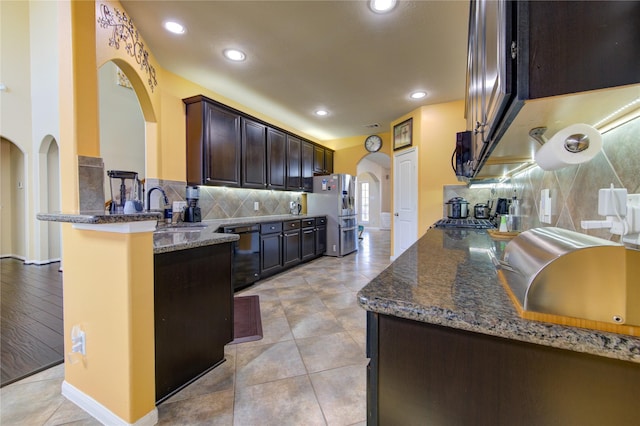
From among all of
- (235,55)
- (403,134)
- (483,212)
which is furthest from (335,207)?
(235,55)

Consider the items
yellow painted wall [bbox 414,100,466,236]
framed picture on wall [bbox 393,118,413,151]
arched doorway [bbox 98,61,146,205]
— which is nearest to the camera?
yellow painted wall [bbox 414,100,466,236]

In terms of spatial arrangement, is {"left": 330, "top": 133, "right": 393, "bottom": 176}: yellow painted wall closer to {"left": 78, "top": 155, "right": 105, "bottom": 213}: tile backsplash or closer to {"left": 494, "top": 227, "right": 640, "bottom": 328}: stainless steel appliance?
{"left": 78, "top": 155, "right": 105, "bottom": 213}: tile backsplash

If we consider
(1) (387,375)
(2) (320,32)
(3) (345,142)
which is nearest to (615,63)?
(1) (387,375)

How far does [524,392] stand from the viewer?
49cm

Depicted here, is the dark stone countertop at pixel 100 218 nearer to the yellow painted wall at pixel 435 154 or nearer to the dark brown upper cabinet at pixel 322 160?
the yellow painted wall at pixel 435 154

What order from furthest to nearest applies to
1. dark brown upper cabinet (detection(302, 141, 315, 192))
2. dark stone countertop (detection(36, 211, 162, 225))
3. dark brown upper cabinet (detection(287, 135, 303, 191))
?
1. dark brown upper cabinet (detection(302, 141, 315, 192))
2. dark brown upper cabinet (detection(287, 135, 303, 191))
3. dark stone countertop (detection(36, 211, 162, 225))

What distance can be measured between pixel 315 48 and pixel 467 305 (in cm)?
276

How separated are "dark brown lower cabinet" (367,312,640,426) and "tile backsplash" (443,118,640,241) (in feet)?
1.47

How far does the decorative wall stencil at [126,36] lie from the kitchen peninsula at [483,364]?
2527mm

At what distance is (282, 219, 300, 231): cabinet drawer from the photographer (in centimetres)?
401

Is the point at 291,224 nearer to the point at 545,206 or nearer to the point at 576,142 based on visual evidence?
the point at 545,206

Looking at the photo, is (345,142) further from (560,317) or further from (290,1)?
(560,317)

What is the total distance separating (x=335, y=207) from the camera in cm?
510

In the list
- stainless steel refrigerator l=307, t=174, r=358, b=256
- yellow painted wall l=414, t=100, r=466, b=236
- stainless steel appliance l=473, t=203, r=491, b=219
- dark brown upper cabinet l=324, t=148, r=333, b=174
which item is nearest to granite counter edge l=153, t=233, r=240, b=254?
stainless steel appliance l=473, t=203, r=491, b=219
